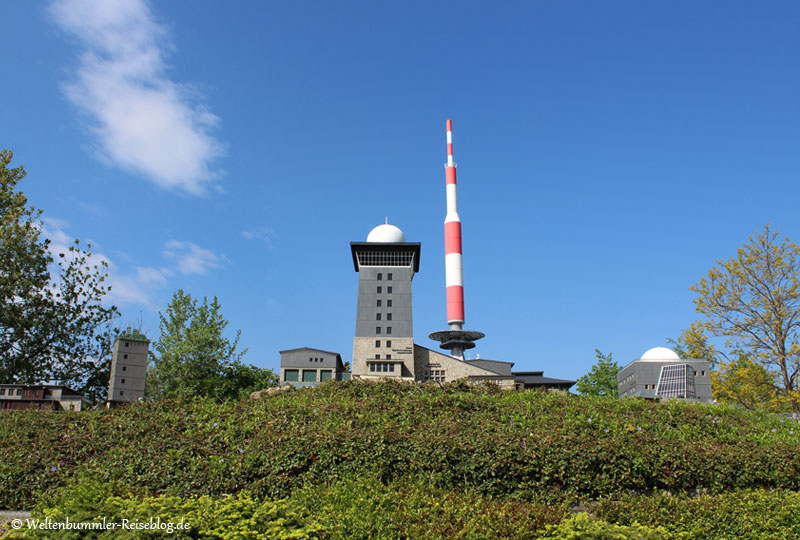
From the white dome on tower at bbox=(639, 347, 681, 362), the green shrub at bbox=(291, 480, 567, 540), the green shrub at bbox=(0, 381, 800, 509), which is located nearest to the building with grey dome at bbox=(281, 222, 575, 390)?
the white dome on tower at bbox=(639, 347, 681, 362)

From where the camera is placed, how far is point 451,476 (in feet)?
35.1

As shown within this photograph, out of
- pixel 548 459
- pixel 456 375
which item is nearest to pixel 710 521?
pixel 548 459

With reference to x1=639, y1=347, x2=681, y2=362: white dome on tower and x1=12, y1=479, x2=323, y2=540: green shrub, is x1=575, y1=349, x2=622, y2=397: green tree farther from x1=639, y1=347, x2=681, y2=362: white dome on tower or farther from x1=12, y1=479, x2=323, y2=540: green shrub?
x1=12, y1=479, x2=323, y2=540: green shrub

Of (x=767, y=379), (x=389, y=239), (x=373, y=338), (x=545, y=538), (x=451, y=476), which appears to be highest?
(x=389, y=239)

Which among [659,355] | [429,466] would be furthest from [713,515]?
[659,355]

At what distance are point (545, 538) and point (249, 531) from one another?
414 centimetres

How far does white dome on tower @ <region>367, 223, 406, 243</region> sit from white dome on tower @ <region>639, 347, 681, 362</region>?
32.8 metres

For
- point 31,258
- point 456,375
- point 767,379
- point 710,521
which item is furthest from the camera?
point 456,375

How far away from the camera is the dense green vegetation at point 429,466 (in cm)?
907

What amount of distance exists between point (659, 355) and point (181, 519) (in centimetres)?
3668

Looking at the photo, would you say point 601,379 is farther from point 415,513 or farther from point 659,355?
point 415,513

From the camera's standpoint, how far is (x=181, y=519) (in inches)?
309

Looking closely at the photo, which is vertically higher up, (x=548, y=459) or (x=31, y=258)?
(x=31, y=258)

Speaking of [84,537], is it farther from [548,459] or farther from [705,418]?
[705,418]
